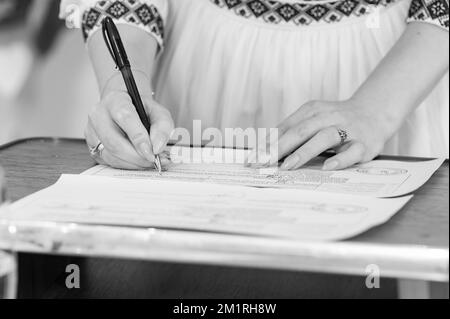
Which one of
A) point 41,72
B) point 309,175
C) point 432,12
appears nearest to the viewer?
point 309,175

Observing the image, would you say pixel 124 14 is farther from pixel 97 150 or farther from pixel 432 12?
pixel 432 12

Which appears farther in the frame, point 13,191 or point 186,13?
point 186,13

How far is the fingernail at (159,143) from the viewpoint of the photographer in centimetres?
79

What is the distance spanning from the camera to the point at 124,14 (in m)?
1.07

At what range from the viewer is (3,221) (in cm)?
54

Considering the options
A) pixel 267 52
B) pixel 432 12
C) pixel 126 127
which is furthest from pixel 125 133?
pixel 432 12

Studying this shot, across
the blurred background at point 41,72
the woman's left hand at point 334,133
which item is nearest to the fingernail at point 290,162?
the woman's left hand at point 334,133

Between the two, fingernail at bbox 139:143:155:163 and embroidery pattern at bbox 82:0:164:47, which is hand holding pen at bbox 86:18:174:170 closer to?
fingernail at bbox 139:143:155:163

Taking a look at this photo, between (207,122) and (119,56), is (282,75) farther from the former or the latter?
(119,56)

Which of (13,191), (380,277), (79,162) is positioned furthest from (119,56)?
(380,277)

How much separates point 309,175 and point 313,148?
6cm

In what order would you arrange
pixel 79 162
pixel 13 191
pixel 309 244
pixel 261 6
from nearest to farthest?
pixel 309 244, pixel 13 191, pixel 79 162, pixel 261 6
